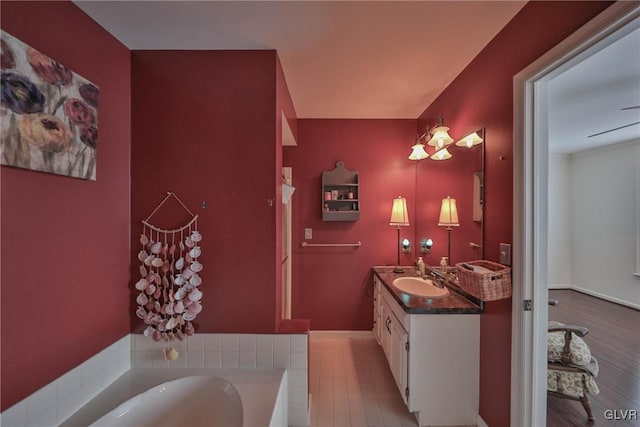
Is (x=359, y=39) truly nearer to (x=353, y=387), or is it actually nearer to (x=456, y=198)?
(x=456, y=198)

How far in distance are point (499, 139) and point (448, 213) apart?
30.8 inches

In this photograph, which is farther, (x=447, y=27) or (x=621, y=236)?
(x=621, y=236)

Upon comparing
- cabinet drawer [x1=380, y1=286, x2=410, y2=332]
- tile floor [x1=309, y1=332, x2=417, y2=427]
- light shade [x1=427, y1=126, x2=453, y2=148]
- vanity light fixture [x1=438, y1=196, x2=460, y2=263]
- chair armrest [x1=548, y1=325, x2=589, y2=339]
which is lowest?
tile floor [x1=309, y1=332, x2=417, y2=427]

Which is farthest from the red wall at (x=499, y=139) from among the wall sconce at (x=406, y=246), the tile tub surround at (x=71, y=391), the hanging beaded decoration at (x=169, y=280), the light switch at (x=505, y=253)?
the tile tub surround at (x=71, y=391)

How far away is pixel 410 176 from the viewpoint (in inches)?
115

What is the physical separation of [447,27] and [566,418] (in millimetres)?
2731

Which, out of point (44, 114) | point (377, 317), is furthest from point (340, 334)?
point (44, 114)

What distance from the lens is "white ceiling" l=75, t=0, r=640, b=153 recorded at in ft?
4.19

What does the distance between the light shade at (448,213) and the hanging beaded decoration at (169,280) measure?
6.40ft

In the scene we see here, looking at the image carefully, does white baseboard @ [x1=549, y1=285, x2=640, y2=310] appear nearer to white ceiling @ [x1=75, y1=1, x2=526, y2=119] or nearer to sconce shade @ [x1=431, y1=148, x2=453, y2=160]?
sconce shade @ [x1=431, y1=148, x2=453, y2=160]

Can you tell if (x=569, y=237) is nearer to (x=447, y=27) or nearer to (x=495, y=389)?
(x=495, y=389)

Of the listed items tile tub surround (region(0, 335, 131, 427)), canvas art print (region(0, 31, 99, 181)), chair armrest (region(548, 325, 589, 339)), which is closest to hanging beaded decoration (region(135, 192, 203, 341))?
tile tub surround (region(0, 335, 131, 427))

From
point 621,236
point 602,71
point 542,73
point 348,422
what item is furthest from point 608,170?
point 348,422

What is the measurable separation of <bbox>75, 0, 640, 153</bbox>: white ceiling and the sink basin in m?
1.73
